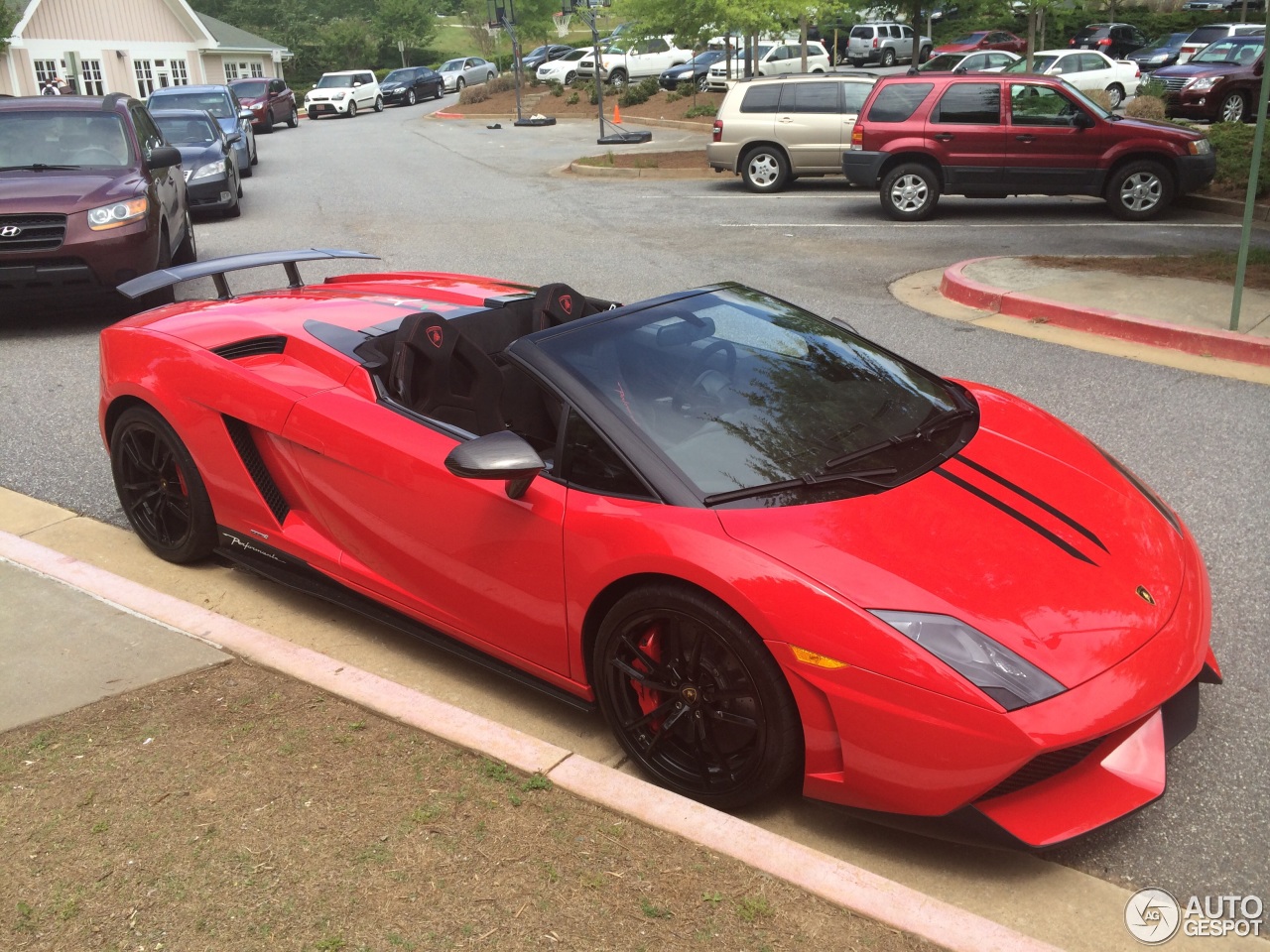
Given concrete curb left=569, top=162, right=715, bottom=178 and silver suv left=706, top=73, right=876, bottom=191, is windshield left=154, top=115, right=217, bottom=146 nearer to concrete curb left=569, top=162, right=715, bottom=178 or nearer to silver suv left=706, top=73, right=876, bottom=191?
concrete curb left=569, top=162, right=715, bottom=178

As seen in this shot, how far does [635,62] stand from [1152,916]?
43499 mm

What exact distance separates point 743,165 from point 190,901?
16.7 meters

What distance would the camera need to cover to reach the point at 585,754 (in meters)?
3.78

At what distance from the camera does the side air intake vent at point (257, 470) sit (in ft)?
14.7

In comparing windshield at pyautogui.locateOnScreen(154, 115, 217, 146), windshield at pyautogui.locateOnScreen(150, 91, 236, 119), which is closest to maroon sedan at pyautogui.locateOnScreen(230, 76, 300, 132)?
windshield at pyautogui.locateOnScreen(150, 91, 236, 119)

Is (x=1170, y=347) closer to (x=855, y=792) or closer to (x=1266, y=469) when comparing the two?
(x=1266, y=469)

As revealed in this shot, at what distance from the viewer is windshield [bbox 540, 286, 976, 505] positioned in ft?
11.6

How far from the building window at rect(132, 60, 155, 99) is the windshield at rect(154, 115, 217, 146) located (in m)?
33.7

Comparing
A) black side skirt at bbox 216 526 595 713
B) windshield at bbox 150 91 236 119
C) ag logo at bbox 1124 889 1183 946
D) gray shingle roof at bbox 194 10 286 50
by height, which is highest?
gray shingle roof at bbox 194 10 286 50

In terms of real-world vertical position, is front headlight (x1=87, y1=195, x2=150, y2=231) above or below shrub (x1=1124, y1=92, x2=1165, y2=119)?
above

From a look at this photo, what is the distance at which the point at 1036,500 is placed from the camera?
3.61m

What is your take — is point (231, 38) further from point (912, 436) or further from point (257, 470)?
point (912, 436)

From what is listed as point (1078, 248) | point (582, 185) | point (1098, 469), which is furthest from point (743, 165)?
point (1098, 469)

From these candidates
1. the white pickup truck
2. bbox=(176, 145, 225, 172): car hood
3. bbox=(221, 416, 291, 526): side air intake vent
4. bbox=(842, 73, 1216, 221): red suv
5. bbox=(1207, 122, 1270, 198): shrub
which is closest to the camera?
bbox=(221, 416, 291, 526): side air intake vent
